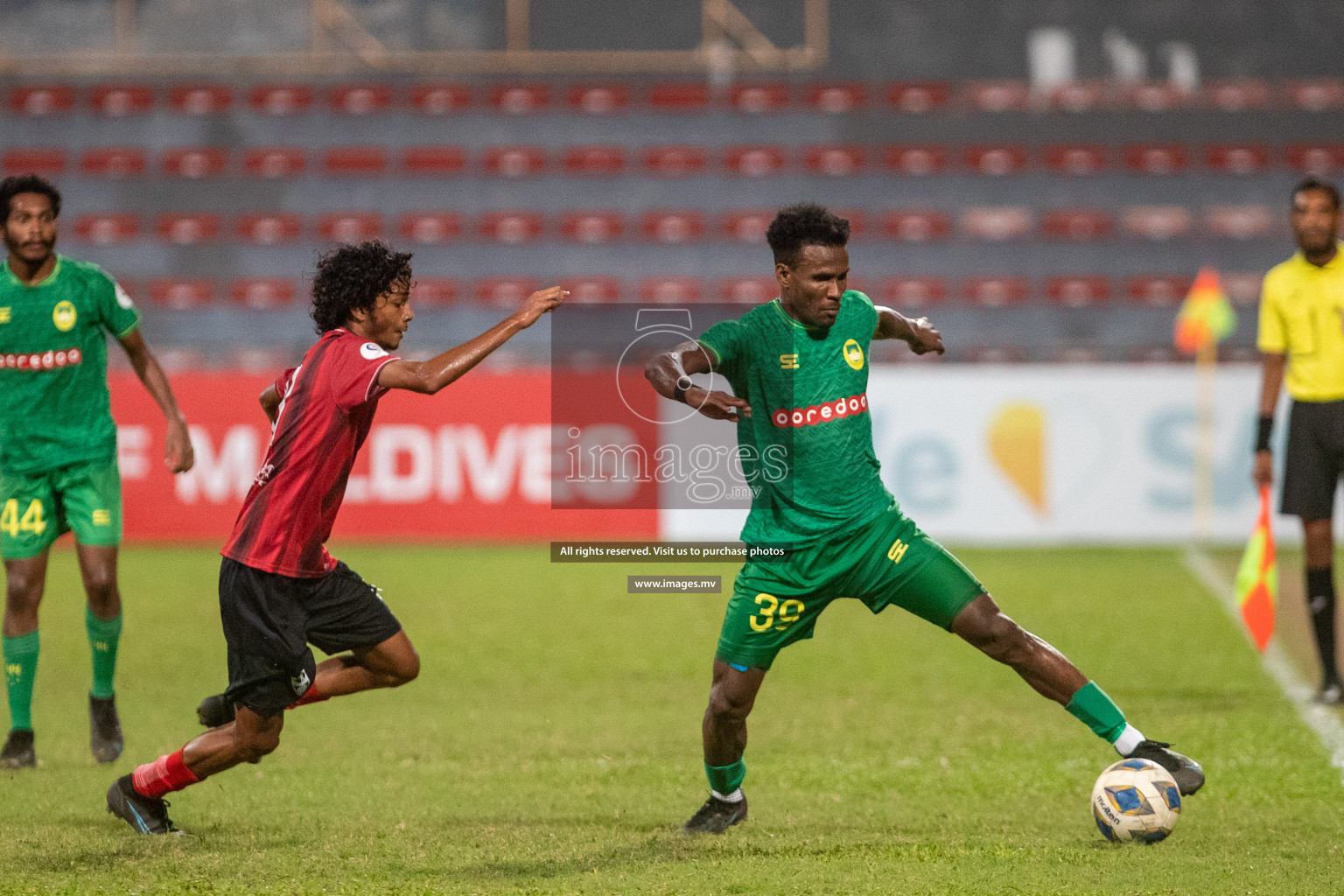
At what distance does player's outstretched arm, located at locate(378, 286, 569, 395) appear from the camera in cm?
451

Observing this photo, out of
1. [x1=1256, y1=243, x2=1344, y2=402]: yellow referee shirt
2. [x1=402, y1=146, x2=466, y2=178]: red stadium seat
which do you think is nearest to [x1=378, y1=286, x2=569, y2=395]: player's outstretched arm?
[x1=1256, y1=243, x2=1344, y2=402]: yellow referee shirt

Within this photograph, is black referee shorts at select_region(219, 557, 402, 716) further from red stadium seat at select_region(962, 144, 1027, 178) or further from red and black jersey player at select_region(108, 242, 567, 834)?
red stadium seat at select_region(962, 144, 1027, 178)

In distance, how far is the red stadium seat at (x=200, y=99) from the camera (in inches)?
779

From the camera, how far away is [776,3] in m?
19.5

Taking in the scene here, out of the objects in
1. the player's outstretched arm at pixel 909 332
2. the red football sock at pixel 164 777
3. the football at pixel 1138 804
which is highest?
the player's outstretched arm at pixel 909 332

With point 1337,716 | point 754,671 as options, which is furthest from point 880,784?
point 1337,716

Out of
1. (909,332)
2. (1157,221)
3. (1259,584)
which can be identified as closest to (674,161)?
(1157,221)

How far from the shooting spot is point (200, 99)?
19.9 meters

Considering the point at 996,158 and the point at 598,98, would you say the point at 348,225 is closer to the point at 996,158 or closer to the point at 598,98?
the point at 598,98

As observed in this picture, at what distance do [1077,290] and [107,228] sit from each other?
11.7 metres

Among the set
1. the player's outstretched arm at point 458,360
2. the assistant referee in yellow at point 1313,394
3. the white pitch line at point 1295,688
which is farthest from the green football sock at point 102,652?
the assistant referee in yellow at point 1313,394

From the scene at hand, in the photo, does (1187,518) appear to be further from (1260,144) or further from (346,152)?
(346,152)

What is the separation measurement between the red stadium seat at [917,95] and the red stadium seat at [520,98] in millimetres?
4373

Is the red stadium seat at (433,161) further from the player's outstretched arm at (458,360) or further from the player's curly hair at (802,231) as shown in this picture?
the player's outstretched arm at (458,360)
